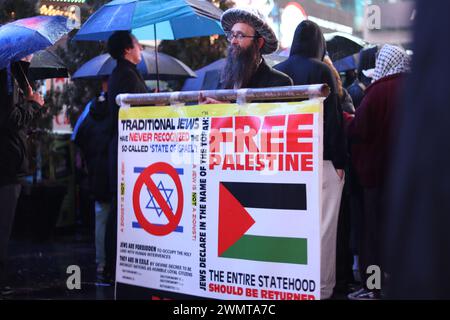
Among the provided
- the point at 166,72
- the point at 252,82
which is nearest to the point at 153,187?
the point at 252,82

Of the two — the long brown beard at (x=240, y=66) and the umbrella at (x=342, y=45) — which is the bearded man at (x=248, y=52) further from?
the umbrella at (x=342, y=45)

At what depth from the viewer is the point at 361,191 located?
24.9 feet

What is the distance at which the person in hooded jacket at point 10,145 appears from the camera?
21.5 ft

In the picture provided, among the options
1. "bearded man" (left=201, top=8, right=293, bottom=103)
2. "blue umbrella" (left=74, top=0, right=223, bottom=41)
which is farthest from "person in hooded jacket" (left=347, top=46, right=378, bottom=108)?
"bearded man" (left=201, top=8, right=293, bottom=103)

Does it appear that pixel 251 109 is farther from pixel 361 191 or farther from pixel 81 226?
pixel 81 226

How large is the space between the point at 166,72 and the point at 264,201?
6.30 meters

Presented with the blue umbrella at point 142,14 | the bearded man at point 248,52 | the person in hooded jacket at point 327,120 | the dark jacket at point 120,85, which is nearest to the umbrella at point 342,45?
the blue umbrella at point 142,14

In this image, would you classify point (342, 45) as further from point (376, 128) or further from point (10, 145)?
point (10, 145)

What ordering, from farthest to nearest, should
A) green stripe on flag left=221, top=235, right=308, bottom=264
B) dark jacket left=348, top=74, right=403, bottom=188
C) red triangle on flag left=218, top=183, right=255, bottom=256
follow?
dark jacket left=348, top=74, right=403, bottom=188 < red triangle on flag left=218, top=183, right=255, bottom=256 < green stripe on flag left=221, top=235, right=308, bottom=264

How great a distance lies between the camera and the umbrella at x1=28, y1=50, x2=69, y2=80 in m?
7.77

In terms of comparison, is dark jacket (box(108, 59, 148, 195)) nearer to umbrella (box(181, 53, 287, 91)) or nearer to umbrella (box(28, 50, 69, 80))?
umbrella (box(28, 50, 69, 80))

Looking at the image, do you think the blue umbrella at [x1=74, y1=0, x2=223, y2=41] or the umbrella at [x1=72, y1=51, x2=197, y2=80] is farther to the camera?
the umbrella at [x1=72, y1=51, x2=197, y2=80]

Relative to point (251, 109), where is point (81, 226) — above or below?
below

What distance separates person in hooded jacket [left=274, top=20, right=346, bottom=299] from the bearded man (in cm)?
57
